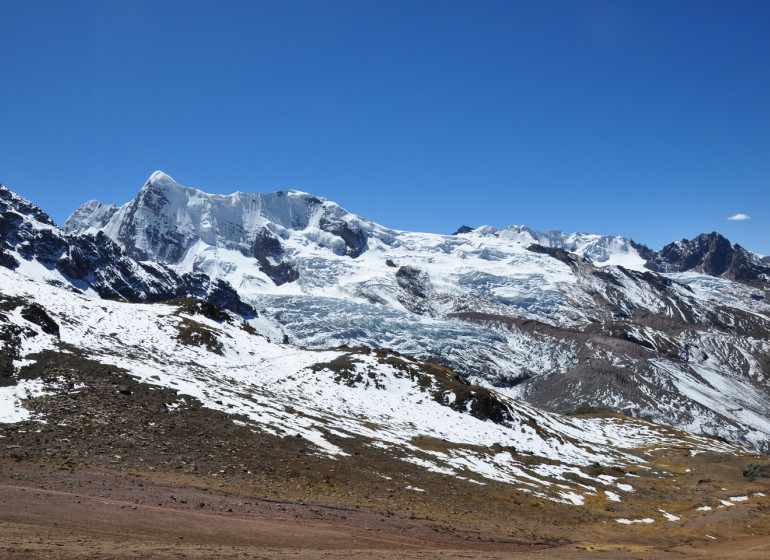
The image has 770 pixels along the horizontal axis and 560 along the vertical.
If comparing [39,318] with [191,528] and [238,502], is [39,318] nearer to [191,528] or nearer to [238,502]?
[238,502]

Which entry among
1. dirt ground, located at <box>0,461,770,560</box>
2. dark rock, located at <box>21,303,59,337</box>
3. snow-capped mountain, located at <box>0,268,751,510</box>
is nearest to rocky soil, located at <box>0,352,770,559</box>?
dirt ground, located at <box>0,461,770,560</box>

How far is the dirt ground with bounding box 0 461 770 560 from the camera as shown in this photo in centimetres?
1820

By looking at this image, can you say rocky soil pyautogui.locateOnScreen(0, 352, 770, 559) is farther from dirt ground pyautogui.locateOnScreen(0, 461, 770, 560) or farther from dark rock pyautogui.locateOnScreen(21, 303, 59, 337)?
dark rock pyautogui.locateOnScreen(21, 303, 59, 337)

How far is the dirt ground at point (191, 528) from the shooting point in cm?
1820

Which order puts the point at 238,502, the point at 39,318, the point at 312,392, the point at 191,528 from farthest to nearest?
the point at 312,392 < the point at 39,318 < the point at 238,502 < the point at 191,528

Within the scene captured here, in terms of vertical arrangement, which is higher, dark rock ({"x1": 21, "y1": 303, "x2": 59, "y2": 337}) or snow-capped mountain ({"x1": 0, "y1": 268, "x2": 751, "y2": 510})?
dark rock ({"x1": 21, "y1": 303, "x2": 59, "y2": 337})

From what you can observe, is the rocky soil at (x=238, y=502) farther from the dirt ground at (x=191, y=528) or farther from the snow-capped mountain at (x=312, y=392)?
the snow-capped mountain at (x=312, y=392)

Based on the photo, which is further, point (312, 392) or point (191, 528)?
point (312, 392)

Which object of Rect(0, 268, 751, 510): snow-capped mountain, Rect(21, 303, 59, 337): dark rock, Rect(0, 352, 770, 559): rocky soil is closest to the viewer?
Rect(0, 352, 770, 559): rocky soil

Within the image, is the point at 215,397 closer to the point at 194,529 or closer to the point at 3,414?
the point at 3,414

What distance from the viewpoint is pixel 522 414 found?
271 ft

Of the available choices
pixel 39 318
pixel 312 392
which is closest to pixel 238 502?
pixel 312 392

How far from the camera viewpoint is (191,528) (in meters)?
21.8

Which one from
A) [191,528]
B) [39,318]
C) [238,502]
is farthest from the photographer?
[39,318]
